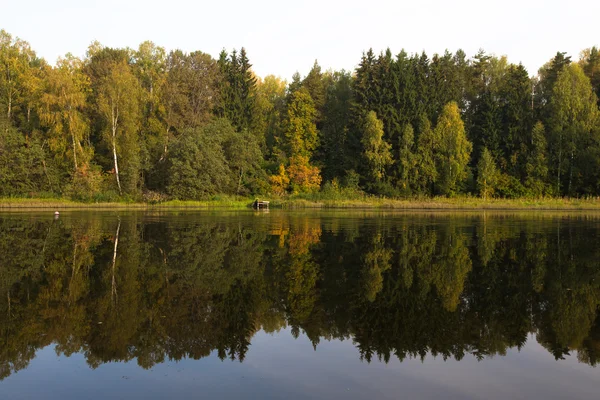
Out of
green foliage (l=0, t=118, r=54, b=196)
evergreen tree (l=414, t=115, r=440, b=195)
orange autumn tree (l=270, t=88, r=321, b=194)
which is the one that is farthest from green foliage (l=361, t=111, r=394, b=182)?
green foliage (l=0, t=118, r=54, b=196)

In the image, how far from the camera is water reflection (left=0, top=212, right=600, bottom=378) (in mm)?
8391

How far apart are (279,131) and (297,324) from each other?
65.3 meters

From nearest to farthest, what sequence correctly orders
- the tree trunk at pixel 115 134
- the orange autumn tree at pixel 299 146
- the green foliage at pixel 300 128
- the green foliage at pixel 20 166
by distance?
the green foliage at pixel 20 166, the tree trunk at pixel 115 134, the orange autumn tree at pixel 299 146, the green foliage at pixel 300 128

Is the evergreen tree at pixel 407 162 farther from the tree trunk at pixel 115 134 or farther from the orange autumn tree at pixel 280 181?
the tree trunk at pixel 115 134

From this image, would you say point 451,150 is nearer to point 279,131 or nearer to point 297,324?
point 279,131

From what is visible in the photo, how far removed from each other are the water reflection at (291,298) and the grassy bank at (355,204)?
113 ft

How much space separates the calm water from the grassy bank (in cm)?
3723

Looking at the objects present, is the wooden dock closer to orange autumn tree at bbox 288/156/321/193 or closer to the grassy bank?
the grassy bank

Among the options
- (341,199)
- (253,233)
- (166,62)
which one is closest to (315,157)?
(341,199)

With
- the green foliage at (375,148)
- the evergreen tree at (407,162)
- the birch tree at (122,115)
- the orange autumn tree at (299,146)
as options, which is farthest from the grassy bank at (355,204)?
the orange autumn tree at (299,146)

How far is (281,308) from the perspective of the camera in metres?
10.6

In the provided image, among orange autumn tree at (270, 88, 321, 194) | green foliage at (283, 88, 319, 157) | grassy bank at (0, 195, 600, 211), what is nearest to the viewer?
grassy bank at (0, 195, 600, 211)

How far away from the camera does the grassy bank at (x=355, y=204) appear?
2096 inches

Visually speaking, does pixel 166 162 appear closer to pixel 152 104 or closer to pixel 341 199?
pixel 152 104
